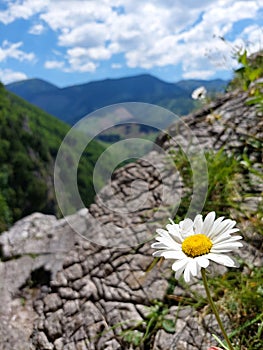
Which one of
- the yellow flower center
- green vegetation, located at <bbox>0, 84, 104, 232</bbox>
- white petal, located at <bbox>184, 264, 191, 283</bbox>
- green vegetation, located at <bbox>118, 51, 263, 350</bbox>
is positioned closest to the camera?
white petal, located at <bbox>184, 264, 191, 283</bbox>

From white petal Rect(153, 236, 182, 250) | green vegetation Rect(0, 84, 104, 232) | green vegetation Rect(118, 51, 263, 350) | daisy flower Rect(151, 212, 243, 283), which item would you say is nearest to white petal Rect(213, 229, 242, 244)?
daisy flower Rect(151, 212, 243, 283)

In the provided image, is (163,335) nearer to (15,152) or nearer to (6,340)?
(6,340)

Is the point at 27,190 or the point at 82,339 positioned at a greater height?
the point at 27,190

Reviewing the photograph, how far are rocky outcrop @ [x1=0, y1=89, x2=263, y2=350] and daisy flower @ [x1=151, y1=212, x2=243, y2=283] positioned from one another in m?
1.20

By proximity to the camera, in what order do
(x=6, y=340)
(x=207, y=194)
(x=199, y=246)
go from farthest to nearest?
1. (x=207, y=194)
2. (x=6, y=340)
3. (x=199, y=246)

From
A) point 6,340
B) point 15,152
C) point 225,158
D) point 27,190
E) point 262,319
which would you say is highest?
point 15,152

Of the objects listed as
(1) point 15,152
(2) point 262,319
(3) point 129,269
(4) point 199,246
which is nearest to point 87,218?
(3) point 129,269

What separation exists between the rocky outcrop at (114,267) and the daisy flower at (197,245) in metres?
1.20

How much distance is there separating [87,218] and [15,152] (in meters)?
81.0

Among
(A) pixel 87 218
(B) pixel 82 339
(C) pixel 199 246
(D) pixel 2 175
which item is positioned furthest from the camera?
(D) pixel 2 175

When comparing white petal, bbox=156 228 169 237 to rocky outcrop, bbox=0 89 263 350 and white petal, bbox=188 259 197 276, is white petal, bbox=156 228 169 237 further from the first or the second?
rocky outcrop, bbox=0 89 263 350

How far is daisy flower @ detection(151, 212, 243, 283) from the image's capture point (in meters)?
1.06

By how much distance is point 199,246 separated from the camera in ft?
3.70

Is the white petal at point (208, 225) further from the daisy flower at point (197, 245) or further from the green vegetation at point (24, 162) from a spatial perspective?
the green vegetation at point (24, 162)
